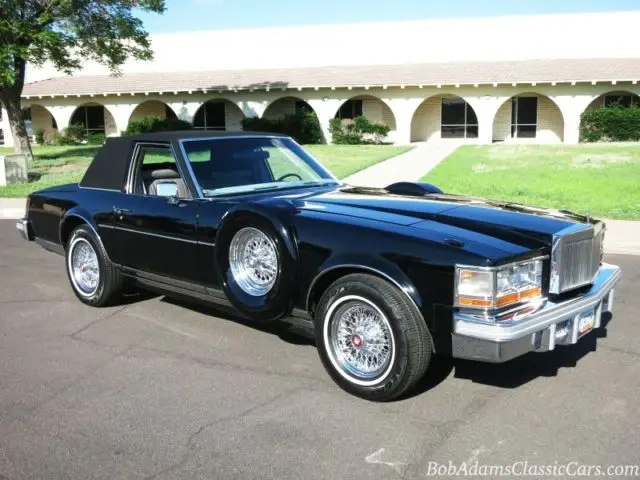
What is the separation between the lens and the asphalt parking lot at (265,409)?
3.59 meters

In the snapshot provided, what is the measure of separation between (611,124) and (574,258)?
92.6ft

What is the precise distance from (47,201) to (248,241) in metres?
3.14

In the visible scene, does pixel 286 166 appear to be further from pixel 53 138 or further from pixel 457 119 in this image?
pixel 53 138

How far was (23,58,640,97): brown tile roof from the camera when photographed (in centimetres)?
3125

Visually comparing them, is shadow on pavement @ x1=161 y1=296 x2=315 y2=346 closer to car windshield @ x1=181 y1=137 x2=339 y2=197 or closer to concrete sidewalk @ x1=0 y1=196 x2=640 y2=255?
car windshield @ x1=181 y1=137 x2=339 y2=197

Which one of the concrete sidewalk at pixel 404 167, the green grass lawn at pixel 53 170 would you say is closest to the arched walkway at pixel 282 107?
the concrete sidewalk at pixel 404 167

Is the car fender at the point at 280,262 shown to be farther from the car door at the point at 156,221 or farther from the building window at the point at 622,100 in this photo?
the building window at the point at 622,100

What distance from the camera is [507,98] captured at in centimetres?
3184

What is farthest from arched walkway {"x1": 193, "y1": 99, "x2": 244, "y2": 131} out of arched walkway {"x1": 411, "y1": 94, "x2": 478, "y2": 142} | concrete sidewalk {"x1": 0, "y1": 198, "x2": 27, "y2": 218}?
concrete sidewalk {"x1": 0, "y1": 198, "x2": 27, "y2": 218}

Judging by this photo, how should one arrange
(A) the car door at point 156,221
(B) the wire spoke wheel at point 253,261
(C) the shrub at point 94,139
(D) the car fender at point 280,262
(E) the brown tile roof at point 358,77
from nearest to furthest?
(D) the car fender at point 280,262 < (B) the wire spoke wheel at point 253,261 < (A) the car door at point 156,221 < (E) the brown tile roof at point 358,77 < (C) the shrub at point 94,139

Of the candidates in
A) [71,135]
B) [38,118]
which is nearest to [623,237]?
[71,135]

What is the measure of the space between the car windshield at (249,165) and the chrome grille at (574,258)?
91.4 inches

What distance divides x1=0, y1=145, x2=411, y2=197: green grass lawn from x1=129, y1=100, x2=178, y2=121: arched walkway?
27.1 feet

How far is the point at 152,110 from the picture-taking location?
40312 millimetres
